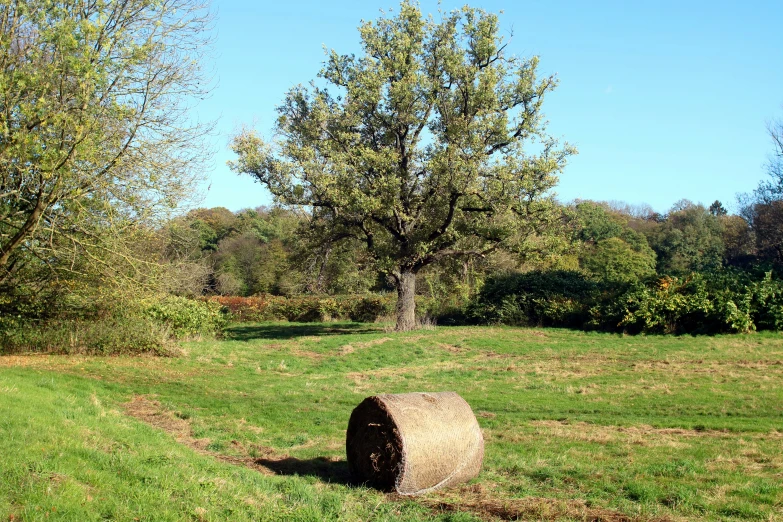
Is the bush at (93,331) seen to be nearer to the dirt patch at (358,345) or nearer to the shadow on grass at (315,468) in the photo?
the dirt patch at (358,345)

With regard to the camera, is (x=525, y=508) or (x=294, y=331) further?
(x=294, y=331)

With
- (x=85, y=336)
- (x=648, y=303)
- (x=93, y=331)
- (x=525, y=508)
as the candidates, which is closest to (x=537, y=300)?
(x=648, y=303)

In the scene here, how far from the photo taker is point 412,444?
305 inches

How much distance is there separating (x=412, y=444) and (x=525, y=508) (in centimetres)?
163

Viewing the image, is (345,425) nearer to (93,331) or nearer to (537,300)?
(93,331)

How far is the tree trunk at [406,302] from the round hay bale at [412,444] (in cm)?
1879

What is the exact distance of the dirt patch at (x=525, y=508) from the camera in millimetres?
6343

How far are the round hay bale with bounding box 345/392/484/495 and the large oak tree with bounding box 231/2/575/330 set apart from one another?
15515 millimetres

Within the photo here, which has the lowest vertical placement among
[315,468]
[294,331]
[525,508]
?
[315,468]

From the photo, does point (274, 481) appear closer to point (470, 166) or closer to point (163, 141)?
point (163, 141)

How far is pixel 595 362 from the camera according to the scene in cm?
1916

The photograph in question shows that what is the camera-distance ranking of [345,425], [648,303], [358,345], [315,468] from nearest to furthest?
[315,468]
[345,425]
[358,345]
[648,303]

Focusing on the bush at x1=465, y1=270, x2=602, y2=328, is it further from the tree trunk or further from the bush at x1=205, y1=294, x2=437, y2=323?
the tree trunk

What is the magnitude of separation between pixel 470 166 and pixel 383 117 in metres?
4.51
